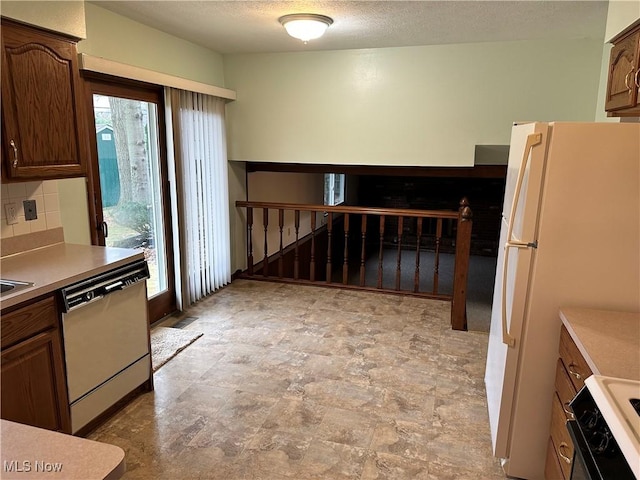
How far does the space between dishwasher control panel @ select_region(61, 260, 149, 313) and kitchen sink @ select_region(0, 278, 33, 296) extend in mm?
151

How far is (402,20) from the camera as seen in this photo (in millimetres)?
3135

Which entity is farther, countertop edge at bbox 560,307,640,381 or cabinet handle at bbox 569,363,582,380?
cabinet handle at bbox 569,363,582,380

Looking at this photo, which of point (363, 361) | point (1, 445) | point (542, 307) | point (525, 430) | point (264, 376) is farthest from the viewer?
point (363, 361)

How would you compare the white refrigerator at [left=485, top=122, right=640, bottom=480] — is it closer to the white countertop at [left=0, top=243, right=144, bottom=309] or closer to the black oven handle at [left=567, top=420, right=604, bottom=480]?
the black oven handle at [left=567, top=420, right=604, bottom=480]

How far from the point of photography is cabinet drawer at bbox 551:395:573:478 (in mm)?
1590

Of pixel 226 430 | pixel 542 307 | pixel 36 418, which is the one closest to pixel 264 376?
pixel 226 430

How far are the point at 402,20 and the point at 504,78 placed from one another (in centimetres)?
124

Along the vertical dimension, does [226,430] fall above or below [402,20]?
below

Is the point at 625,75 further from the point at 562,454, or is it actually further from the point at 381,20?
the point at 562,454

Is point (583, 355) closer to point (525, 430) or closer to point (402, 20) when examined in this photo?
point (525, 430)

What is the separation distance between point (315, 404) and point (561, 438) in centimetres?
133

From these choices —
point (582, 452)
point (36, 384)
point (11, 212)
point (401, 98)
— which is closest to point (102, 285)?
point (36, 384)

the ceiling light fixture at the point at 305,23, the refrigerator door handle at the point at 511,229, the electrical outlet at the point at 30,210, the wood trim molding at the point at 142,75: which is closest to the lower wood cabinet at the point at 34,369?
the electrical outlet at the point at 30,210

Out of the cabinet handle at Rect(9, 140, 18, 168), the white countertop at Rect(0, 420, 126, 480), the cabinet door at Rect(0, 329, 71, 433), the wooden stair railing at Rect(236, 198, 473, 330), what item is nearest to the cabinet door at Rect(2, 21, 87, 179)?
the cabinet handle at Rect(9, 140, 18, 168)
